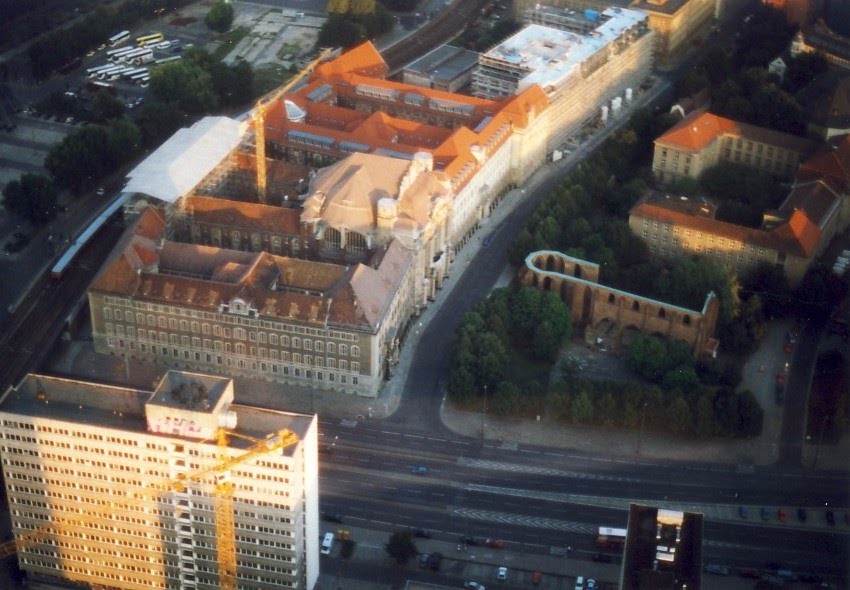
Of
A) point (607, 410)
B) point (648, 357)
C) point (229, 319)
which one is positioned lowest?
point (607, 410)

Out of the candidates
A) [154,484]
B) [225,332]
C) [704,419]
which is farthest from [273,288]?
[704,419]

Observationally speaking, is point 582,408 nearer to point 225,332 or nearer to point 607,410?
point 607,410

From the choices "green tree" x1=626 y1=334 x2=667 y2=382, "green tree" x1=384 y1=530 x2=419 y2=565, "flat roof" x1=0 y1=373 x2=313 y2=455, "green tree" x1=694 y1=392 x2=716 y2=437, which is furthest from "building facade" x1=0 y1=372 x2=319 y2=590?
"green tree" x1=626 y1=334 x2=667 y2=382

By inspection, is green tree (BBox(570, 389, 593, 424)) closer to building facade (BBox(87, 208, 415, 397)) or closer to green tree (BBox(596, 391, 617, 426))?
green tree (BBox(596, 391, 617, 426))

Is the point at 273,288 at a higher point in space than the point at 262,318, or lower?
higher

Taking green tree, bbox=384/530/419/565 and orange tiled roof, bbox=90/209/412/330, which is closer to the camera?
green tree, bbox=384/530/419/565

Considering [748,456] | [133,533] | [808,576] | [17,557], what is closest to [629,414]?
[748,456]
